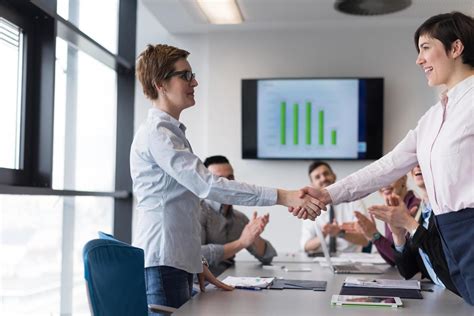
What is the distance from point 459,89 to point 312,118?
381cm

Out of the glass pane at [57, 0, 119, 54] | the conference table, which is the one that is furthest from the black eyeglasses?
the glass pane at [57, 0, 119, 54]

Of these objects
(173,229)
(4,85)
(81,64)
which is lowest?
(173,229)

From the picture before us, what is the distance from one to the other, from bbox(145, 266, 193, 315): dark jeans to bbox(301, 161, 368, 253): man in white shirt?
221 cm

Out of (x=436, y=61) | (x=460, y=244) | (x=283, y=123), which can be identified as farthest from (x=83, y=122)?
(x=460, y=244)

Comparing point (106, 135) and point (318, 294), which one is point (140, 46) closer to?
point (106, 135)

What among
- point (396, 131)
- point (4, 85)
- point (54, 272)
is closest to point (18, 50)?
point (4, 85)

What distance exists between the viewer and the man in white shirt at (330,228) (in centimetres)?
457

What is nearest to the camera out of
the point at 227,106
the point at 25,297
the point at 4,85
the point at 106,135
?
the point at 4,85

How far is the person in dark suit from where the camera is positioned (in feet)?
7.54

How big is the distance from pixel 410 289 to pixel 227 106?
378cm

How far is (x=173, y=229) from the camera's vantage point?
7.66 feet

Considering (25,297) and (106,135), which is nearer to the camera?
(25,297)

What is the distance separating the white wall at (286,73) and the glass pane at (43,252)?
54.5 inches

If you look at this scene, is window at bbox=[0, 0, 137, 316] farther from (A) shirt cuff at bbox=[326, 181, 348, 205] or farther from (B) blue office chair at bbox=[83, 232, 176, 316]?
(A) shirt cuff at bbox=[326, 181, 348, 205]
